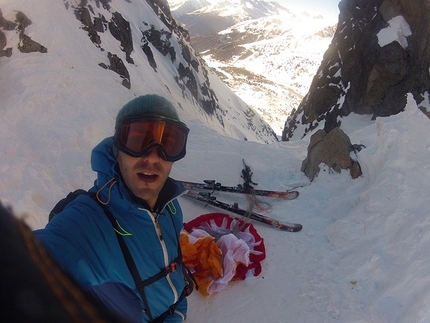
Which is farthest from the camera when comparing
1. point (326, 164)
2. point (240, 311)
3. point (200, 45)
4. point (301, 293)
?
point (200, 45)

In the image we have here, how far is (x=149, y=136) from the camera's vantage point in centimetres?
192

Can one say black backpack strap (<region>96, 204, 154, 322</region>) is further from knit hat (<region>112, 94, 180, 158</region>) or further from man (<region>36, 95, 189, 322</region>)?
knit hat (<region>112, 94, 180, 158</region>)

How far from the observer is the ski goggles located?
1.86m

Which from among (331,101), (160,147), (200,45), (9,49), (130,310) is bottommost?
(331,101)

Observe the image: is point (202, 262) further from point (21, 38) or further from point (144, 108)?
point (21, 38)

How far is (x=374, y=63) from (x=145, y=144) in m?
16.0

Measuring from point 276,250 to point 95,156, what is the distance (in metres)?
3.24

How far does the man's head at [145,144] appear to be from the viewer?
185cm

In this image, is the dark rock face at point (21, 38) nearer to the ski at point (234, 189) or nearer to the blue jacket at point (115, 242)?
the ski at point (234, 189)

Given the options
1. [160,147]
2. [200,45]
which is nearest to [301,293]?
[160,147]

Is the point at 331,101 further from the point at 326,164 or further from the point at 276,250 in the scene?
the point at 276,250

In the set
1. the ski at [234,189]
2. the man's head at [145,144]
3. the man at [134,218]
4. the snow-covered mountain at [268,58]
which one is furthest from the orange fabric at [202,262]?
the snow-covered mountain at [268,58]

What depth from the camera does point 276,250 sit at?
425 centimetres

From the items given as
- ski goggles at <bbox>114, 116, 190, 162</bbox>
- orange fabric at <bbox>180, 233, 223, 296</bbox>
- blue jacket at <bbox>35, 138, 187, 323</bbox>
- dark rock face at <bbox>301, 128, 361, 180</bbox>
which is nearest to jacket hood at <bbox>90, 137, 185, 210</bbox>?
blue jacket at <bbox>35, 138, 187, 323</bbox>
